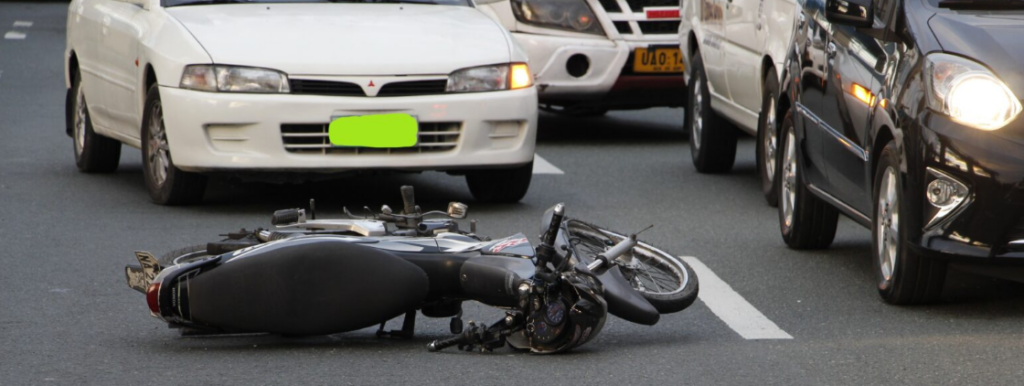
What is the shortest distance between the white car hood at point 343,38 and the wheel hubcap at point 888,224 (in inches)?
111

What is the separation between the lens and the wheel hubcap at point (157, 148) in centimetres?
892

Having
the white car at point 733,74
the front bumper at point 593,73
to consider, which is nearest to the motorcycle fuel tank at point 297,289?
the white car at point 733,74

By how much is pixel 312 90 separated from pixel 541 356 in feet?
11.5

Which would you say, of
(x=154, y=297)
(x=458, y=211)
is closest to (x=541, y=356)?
(x=458, y=211)

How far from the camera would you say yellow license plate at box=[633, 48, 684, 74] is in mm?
12656

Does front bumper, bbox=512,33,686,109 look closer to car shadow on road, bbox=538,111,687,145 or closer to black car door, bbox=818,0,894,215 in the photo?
car shadow on road, bbox=538,111,687,145

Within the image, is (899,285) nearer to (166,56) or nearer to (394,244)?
(394,244)

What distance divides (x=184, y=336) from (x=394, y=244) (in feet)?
2.35

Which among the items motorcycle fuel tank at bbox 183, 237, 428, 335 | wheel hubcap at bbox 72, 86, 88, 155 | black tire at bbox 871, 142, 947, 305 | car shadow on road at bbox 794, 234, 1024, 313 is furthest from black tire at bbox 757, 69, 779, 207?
wheel hubcap at bbox 72, 86, 88, 155

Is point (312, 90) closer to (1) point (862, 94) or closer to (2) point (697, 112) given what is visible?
(1) point (862, 94)

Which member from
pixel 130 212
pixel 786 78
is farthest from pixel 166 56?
pixel 786 78

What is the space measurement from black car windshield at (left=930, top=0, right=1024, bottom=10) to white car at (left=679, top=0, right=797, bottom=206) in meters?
1.64

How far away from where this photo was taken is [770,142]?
30.4 ft

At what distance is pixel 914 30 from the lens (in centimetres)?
624
